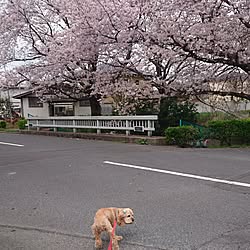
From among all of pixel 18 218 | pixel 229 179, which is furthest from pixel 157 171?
pixel 18 218

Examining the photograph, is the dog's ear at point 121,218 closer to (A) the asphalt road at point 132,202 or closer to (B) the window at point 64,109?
(A) the asphalt road at point 132,202

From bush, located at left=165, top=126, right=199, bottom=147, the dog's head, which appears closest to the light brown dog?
the dog's head

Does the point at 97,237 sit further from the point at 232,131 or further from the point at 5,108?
the point at 5,108

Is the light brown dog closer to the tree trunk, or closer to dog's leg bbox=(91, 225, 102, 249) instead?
dog's leg bbox=(91, 225, 102, 249)

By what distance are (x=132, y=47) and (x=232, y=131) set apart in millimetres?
5620

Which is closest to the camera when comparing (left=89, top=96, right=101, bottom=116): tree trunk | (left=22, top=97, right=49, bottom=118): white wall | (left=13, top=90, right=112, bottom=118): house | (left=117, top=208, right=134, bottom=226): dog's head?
(left=117, top=208, right=134, bottom=226): dog's head

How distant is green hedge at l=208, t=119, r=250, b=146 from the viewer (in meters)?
10.6

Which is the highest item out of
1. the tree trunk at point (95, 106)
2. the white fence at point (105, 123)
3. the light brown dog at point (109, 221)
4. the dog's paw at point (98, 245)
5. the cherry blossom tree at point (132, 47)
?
the cherry blossom tree at point (132, 47)

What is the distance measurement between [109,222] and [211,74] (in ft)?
36.5

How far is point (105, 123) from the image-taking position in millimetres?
13859

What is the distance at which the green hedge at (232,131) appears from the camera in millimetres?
10648

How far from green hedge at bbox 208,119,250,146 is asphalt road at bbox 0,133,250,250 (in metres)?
2.54

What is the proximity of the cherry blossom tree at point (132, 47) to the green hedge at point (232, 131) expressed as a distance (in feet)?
8.20

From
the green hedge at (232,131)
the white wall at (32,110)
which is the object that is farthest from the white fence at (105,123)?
the white wall at (32,110)
